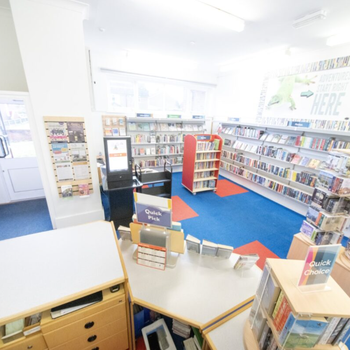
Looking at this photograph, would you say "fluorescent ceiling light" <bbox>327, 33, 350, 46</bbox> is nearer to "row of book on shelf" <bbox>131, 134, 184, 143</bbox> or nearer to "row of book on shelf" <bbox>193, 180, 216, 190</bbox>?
"row of book on shelf" <bbox>193, 180, 216, 190</bbox>

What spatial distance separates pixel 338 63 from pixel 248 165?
2.72 metres

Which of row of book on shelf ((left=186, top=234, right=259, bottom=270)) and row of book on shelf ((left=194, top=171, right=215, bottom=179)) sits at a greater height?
row of book on shelf ((left=186, top=234, right=259, bottom=270))

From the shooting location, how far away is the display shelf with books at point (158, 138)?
5426mm

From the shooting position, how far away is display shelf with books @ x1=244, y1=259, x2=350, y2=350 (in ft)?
2.61

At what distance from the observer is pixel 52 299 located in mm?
1085

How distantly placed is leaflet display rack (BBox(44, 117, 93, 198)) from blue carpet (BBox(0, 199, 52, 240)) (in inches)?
34.6

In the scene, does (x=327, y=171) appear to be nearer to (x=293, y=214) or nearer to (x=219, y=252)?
(x=219, y=252)

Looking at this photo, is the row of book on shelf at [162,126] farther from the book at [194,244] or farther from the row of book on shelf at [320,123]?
the book at [194,244]

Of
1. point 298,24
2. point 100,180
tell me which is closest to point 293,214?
point 298,24

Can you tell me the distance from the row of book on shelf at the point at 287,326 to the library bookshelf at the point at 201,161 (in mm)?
3557

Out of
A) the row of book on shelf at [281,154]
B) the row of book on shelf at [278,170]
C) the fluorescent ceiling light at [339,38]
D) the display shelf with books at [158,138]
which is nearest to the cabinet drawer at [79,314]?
the row of book on shelf at [278,170]

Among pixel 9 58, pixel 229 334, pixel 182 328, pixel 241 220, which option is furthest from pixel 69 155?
pixel 241 220

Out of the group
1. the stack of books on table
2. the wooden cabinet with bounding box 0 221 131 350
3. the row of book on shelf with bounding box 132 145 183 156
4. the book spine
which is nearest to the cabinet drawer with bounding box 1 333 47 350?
the wooden cabinet with bounding box 0 221 131 350

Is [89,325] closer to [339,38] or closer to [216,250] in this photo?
[216,250]
